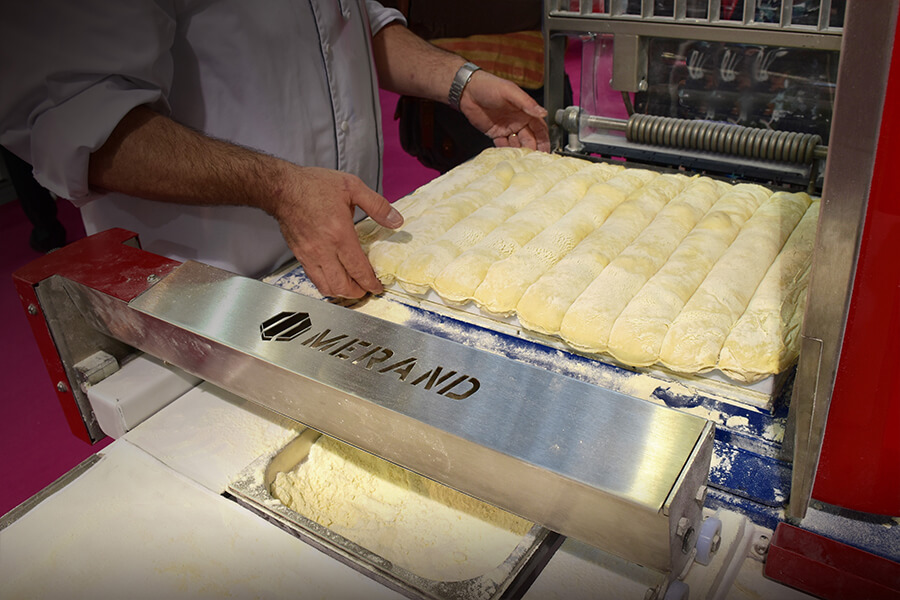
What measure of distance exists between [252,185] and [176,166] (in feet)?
→ 0.48

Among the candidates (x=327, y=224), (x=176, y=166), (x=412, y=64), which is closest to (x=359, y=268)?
(x=327, y=224)

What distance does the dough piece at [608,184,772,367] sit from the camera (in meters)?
1.12

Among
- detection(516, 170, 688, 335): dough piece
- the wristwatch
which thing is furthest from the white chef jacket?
detection(516, 170, 688, 335): dough piece

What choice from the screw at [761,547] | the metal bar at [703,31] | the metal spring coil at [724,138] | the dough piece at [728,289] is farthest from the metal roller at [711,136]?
the screw at [761,547]

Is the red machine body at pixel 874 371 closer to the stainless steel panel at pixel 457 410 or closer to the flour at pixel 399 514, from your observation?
the stainless steel panel at pixel 457 410

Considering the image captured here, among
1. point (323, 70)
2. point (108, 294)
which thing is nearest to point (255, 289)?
point (108, 294)

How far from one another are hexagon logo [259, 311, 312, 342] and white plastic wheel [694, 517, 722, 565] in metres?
0.57

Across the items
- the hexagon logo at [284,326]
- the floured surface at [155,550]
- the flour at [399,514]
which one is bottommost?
the flour at [399,514]

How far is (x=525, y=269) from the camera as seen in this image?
4.37ft

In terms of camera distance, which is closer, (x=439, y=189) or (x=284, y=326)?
(x=284, y=326)

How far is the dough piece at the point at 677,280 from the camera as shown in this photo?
3.68ft

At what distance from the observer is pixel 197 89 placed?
5.08 ft

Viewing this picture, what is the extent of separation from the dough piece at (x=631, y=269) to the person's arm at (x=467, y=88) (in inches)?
19.0

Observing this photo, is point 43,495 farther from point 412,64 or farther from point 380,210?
point 412,64
